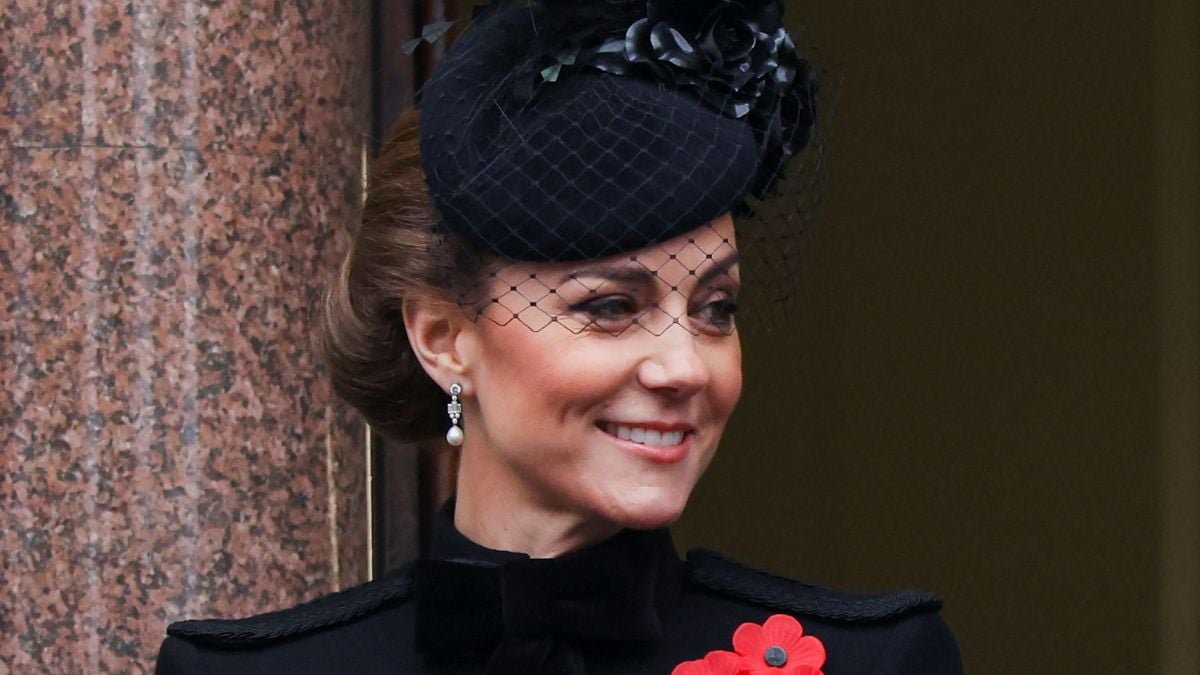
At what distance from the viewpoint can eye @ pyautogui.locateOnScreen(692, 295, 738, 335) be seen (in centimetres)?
249

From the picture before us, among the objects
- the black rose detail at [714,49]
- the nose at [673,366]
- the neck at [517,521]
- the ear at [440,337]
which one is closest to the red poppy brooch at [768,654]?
the neck at [517,521]

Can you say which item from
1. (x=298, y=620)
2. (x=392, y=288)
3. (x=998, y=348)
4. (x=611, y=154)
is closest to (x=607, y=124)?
(x=611, y=154)

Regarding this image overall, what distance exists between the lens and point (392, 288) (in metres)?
2.69

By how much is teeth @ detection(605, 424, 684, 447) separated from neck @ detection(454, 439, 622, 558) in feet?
0.46

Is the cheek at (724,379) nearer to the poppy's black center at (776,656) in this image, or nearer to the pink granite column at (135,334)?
the poppy's black center at (776,656)

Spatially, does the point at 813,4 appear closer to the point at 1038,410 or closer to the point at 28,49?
the point at 1038,410

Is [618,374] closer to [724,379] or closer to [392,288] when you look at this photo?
[724,379]

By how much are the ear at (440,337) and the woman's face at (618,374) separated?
0.08 m

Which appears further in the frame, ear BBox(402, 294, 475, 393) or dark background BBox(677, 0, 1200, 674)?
dark background BBox(677, 0, 1200, 674)

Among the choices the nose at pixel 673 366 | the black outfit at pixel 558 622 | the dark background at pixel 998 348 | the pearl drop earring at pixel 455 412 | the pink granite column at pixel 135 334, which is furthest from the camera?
the dark background at pixel 998 348

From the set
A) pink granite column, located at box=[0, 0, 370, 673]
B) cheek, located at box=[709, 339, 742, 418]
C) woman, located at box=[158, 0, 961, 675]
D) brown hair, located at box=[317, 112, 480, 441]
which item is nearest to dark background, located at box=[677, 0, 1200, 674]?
pink granite column, located at box=[0, 0, 370, 673]

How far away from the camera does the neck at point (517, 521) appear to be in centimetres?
253

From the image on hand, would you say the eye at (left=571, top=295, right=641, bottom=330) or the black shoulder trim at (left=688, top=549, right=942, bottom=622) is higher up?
the eye at (left=571, top=295, right=641, bottom=330)

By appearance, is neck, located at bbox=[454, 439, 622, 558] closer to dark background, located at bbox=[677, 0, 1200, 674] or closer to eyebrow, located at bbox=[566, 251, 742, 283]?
eyebrow, located at bbox=[566, 251, 742, 283]
